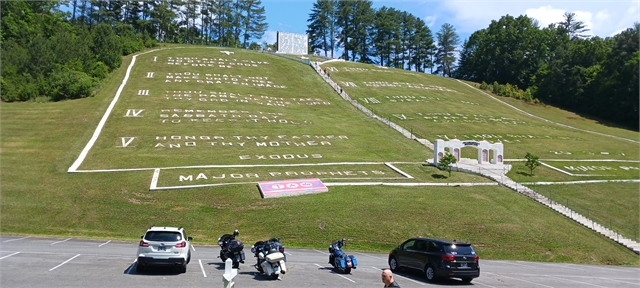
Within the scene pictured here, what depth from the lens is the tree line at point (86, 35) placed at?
69500 mm

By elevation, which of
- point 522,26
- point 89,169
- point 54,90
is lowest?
point 89,169

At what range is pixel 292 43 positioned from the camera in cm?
12744

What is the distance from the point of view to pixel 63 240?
89.5 ft

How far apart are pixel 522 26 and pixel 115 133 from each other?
119349mm

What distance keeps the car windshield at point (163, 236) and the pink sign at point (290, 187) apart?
641 inches

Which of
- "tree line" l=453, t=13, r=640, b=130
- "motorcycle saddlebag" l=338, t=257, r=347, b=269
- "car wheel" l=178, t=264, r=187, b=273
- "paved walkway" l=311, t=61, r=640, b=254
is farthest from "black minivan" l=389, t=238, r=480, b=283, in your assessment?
"tree line" l=453, t=13, r=640, b=130

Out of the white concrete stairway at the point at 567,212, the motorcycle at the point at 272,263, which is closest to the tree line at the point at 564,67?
the white concrete stairway at the point at 567,212

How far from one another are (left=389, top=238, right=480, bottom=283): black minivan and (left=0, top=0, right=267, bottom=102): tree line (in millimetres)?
61925

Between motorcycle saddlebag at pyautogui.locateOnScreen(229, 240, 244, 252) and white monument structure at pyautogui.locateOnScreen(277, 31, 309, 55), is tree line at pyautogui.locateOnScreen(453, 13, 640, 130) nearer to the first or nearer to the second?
white monument structure at pyautogui.locateOnScreen(277, 31, 309, 55)

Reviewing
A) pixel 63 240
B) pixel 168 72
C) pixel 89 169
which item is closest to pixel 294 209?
pixel 63 240

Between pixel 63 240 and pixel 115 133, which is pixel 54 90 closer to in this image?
pixel 115 133

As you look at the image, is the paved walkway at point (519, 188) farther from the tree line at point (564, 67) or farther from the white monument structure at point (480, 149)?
the tree line at point (564, 67)

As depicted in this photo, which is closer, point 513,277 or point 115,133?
point 513,277

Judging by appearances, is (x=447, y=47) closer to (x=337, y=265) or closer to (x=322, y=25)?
(x=322, y=25)
